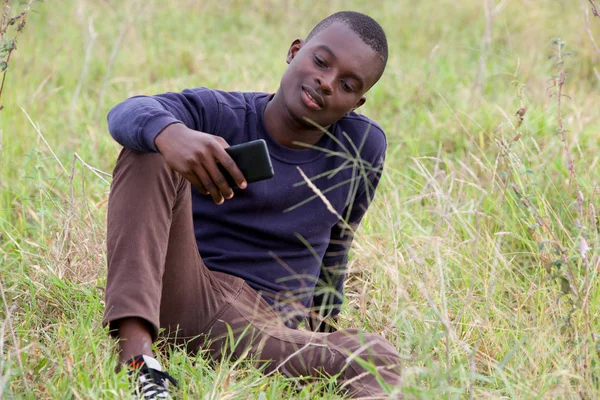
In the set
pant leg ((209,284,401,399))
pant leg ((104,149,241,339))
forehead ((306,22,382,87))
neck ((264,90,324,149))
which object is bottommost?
pant leg ((209,284,401,399))

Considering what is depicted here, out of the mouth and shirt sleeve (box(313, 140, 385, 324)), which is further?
shirt sleeve (box(313, 140, 385, 324))

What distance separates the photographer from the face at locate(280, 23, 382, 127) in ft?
8.27

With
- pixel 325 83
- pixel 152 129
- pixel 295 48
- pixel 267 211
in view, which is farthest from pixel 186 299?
pixel 295 48

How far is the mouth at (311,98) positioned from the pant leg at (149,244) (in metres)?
0.52

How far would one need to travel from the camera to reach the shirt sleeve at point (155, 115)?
83.0 inches

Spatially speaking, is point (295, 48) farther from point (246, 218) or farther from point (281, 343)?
point (281, 343)

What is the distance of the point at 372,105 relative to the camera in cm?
488

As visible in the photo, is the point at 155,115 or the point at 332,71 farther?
the point at 332,71

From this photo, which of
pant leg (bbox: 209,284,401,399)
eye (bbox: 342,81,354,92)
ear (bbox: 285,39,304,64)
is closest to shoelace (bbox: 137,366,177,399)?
pant leg (bbox: 209,284,401,399)

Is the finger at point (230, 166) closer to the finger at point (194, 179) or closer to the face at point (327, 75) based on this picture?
the finger at point (194, 179)

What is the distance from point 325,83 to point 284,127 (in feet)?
0.65

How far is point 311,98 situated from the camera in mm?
2520

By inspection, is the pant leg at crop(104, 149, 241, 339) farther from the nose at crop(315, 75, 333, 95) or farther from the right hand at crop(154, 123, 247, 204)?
the nose at crop(315, 75, 333, 95)

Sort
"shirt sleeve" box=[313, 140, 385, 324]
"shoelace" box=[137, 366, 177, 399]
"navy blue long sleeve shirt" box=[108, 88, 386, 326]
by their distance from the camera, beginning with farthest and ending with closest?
1. "shirt sleeve" box=[313, 140, 385, 324]
2. "navy blue long sleeve shirt" box=[108, 88, 386, 326]
3. "shoelace" box=[137, 366, 177, 399]
